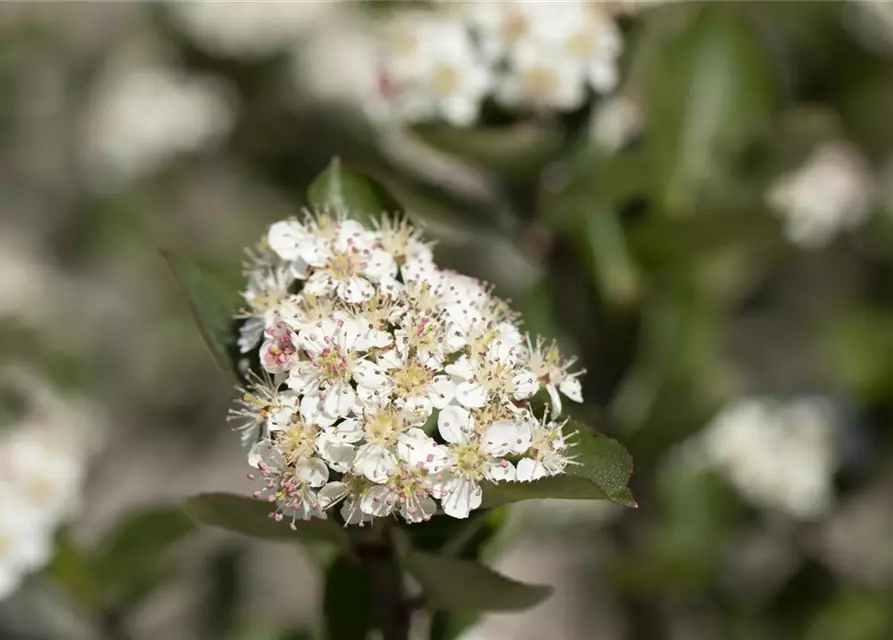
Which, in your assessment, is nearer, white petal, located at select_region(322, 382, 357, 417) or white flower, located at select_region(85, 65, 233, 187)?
white petal, located at select_region(322, 382, 357, 417)

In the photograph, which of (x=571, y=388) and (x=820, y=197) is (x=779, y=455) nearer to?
(x=820, y=197)

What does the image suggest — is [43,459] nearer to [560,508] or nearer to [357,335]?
[357,335]

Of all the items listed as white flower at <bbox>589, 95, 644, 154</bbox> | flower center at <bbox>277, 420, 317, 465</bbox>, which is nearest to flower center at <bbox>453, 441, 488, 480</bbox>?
flower center at <bbox>277, 420, 317, 465</bbox>

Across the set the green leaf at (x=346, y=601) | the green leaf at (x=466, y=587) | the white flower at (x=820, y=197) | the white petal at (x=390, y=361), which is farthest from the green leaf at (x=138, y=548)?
the white flower at (x=820, y=197)

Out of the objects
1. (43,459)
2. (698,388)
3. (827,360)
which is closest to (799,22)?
(827,360)

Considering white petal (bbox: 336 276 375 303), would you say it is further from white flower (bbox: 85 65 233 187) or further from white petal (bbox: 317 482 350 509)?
white flower (bbox: 85 65 233 187)
